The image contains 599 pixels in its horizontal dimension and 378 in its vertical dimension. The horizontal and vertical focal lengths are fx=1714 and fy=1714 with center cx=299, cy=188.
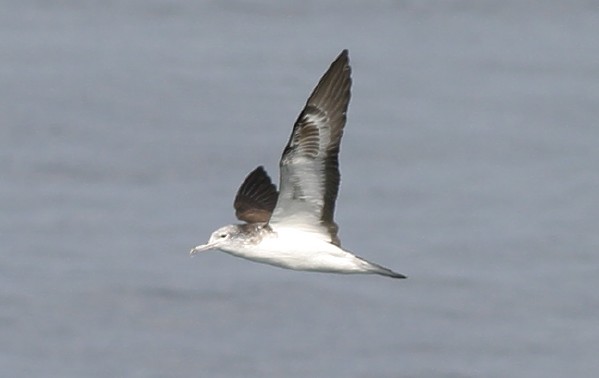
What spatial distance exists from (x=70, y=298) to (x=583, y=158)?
771 cm

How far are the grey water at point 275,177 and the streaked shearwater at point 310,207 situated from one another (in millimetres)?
6813

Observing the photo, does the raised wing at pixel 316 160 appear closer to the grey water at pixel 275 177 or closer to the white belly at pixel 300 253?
the white belly at pixel 300 253

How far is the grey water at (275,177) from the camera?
21.5 metres

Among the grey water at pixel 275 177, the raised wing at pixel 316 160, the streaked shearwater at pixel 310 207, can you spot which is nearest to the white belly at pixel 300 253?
the streaked shearwater at pixel 310 207

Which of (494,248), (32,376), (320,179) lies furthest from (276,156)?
(320,179)

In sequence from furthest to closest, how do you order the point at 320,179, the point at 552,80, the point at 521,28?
the point at 521,28
the point at 552,80
the point at 320,179

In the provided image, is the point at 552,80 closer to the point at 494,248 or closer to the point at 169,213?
the point at 494,248

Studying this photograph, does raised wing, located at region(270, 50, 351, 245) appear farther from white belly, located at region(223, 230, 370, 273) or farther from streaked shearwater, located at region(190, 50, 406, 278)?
white belly, located at region(223, 230, 370, 273)

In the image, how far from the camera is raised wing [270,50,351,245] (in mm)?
13320

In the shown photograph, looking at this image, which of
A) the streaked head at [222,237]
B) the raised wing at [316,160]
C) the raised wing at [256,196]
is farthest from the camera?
the raised wing at [256,196]

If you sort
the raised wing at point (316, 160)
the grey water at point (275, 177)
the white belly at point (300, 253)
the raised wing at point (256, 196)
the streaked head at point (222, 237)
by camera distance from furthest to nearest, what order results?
the grey water at point (275, 177) < the raised wing at point (256, 196) < the streaked head at point (222, 237) < the white belly at point (300, 253) < the raised wing at point (316, 160)

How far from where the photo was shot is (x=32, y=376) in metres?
20.8

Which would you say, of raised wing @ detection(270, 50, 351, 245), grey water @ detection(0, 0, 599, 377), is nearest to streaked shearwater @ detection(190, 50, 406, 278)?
raised wing @ detection(270, 50, 351, 245)

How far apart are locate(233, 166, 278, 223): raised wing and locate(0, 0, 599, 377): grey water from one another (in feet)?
18.5
